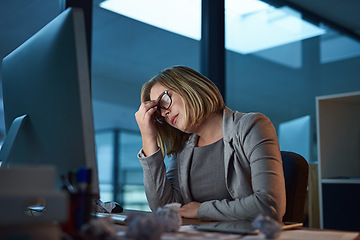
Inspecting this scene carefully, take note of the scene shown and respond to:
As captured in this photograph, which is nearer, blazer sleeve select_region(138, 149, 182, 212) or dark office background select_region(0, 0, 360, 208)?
blazer sleeve select_region(138, 149, 182, 212)

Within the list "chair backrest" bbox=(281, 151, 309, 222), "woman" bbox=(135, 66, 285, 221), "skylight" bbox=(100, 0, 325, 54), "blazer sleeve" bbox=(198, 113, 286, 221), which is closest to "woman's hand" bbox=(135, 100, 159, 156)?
"woman" bbox=(135, 66, 285, 221)

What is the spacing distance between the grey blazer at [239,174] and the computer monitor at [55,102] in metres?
0.57

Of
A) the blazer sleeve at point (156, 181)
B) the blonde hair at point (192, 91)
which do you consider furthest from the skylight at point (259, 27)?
the blazer sleeve at point (156, 181)

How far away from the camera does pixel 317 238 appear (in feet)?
2.65

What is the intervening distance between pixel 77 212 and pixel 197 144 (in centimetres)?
108

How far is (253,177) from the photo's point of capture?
1.29m

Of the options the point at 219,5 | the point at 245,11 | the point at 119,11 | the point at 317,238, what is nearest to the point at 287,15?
the point at 245,11

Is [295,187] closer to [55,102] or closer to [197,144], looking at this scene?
[197,144]

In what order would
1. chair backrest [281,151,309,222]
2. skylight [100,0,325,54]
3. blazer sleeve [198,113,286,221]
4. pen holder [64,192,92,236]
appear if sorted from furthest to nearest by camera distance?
1. skylight [100,0,325,54]
2. chair backrest [281,151,309,222]
3. blazer sleeve [198,113,286,221]
4. pen holder [64,192,92,236]

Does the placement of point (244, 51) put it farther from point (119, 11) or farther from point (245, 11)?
point (119, 11)

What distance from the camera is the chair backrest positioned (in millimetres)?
1370

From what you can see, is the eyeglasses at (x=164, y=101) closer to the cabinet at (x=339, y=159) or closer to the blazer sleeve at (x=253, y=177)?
the blazer sleeve at (x=253, y=177)

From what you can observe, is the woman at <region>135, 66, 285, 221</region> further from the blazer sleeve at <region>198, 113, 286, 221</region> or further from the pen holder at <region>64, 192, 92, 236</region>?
the pen holder at <region>64, 192, 92, 236</region>

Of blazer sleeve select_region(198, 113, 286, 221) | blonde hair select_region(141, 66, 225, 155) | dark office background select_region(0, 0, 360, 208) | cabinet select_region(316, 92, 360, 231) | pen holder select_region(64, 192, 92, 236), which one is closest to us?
pen holder select_region(64, 192, 92, 236)
